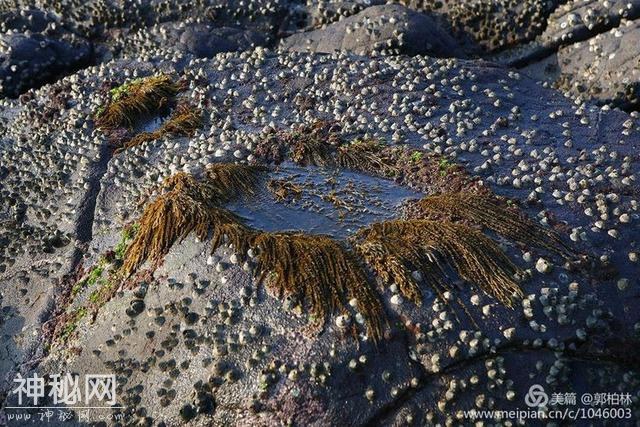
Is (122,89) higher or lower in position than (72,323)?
higher

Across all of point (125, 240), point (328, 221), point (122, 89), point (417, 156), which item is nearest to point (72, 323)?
point (125, 240)

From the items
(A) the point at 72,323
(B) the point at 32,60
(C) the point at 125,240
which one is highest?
(B) the point at 32,60

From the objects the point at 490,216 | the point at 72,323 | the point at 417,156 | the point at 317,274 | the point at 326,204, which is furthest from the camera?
the point at 417,156

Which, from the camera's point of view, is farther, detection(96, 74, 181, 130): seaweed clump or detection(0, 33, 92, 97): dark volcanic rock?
detection(0, 33, 92, 97): dark volcanic rock

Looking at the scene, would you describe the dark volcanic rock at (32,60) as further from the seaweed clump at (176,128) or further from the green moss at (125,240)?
the green moss at (125,240)

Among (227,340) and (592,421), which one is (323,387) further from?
(592,421)

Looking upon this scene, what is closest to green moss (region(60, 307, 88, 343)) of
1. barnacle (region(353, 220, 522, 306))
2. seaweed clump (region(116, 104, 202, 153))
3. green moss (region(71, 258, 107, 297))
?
green moss (region(71, 258, 107, 297))

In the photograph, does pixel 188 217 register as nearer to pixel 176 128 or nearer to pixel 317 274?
pixel 317 274

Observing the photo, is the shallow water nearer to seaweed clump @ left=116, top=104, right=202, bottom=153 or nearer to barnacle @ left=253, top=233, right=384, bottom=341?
barnacle @ left=253, top=233, right=384, bottom=341
